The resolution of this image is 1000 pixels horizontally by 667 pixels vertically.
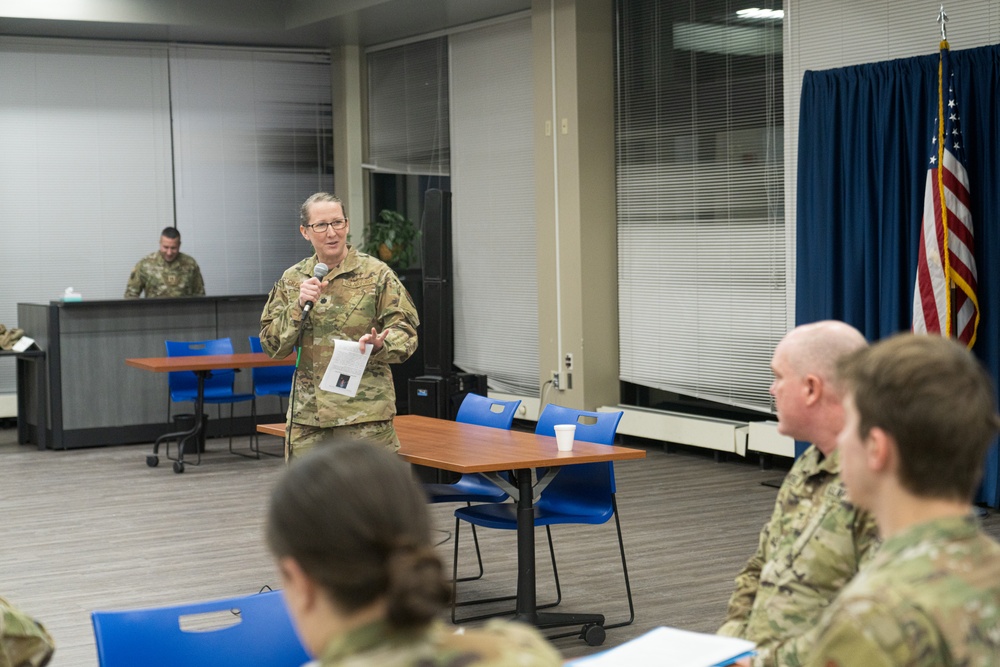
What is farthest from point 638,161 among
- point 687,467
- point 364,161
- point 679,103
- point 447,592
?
point 447,592

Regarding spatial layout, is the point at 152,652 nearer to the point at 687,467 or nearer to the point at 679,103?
the point at 687,467

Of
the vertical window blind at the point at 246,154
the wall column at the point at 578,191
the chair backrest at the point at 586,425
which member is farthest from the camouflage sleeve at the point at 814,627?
the vertical window blind at the point at 246,154

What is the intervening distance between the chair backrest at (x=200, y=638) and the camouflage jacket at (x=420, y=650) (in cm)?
103

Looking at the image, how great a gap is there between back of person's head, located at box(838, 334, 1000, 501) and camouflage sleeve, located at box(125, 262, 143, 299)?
1030 cm

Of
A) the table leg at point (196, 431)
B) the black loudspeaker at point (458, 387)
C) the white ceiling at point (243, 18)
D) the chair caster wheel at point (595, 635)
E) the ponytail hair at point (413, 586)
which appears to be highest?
the white ceiling at point (243, 18)

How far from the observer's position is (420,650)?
122 cm

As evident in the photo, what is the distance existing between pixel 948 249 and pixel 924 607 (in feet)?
17.4

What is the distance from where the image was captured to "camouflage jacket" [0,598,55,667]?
1955mm

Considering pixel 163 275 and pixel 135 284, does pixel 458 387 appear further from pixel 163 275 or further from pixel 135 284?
pixel 135 284

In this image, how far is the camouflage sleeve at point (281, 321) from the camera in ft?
14.8

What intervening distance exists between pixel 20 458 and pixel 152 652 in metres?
7.96

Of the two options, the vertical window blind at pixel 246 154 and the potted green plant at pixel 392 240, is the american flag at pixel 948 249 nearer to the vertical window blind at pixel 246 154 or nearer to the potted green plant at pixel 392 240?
the potted green plant at pixel 392 240

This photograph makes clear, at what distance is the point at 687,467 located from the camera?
27.8 feet

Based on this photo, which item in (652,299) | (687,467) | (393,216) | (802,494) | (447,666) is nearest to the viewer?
(447,666)
